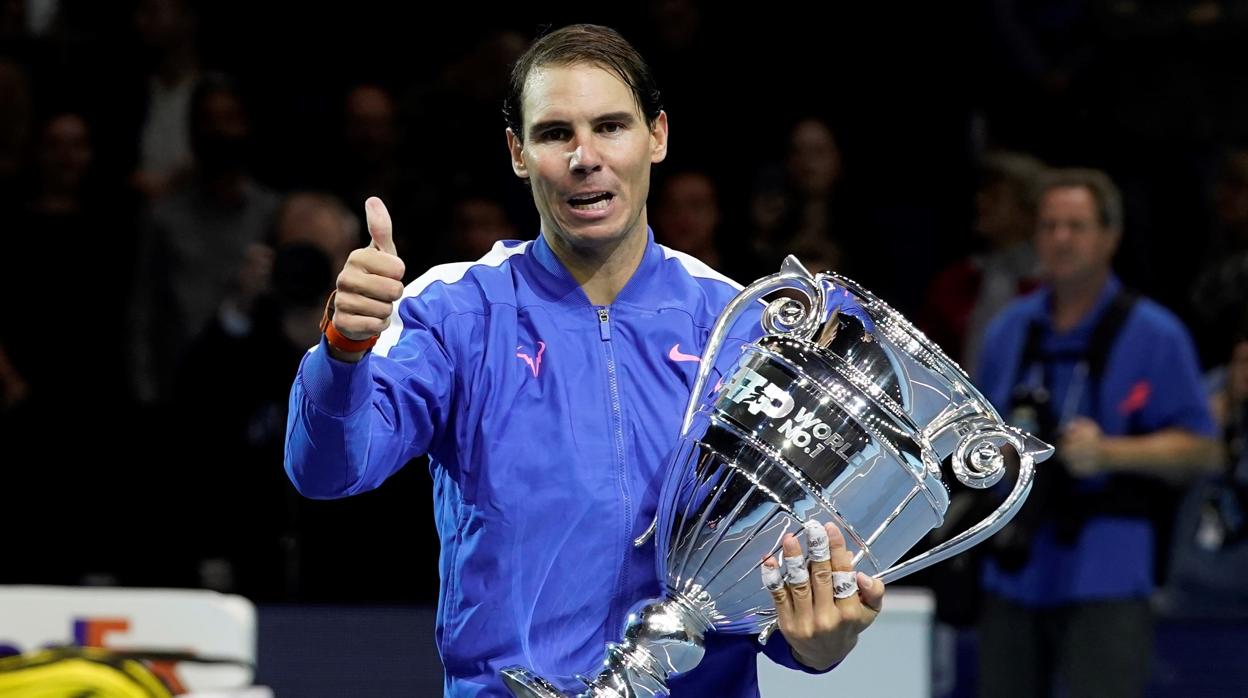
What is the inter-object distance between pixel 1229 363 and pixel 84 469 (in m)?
3.58

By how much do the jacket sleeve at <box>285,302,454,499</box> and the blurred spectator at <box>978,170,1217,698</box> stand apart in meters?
2.86

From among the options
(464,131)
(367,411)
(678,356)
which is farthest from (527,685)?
(464,131)

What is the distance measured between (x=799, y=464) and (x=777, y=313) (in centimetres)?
21

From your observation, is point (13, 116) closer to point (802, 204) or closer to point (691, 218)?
point (691, 218)

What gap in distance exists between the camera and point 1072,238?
5.15 meters

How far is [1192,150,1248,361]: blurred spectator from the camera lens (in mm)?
5895

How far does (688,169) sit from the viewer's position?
6391 millimetres

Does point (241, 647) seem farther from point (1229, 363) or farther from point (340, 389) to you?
point (1229, 363)

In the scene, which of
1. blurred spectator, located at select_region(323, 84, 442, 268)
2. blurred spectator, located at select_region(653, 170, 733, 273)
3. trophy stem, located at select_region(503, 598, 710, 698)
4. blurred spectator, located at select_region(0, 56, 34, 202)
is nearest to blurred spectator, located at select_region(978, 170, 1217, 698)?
blurred spectator, located at select_region(653, 170, 733, 273)

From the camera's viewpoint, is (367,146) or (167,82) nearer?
(367,146)

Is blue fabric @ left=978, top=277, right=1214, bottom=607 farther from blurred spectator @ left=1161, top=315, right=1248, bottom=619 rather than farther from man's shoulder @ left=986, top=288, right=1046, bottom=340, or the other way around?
blurred spectator @ left=1161, top=315, right=1248, bottom=619

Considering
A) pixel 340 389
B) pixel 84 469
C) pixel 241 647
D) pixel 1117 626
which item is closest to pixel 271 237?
pixel 84 469

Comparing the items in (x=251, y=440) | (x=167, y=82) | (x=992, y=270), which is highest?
(x=167, y=82)

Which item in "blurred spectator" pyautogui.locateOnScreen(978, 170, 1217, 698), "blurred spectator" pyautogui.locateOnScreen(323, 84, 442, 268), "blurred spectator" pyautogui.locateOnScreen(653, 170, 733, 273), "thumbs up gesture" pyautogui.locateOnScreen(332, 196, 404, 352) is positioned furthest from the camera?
"blurred spectator" pyautogui.locateOnScreen(323, 84, 442, 268)
